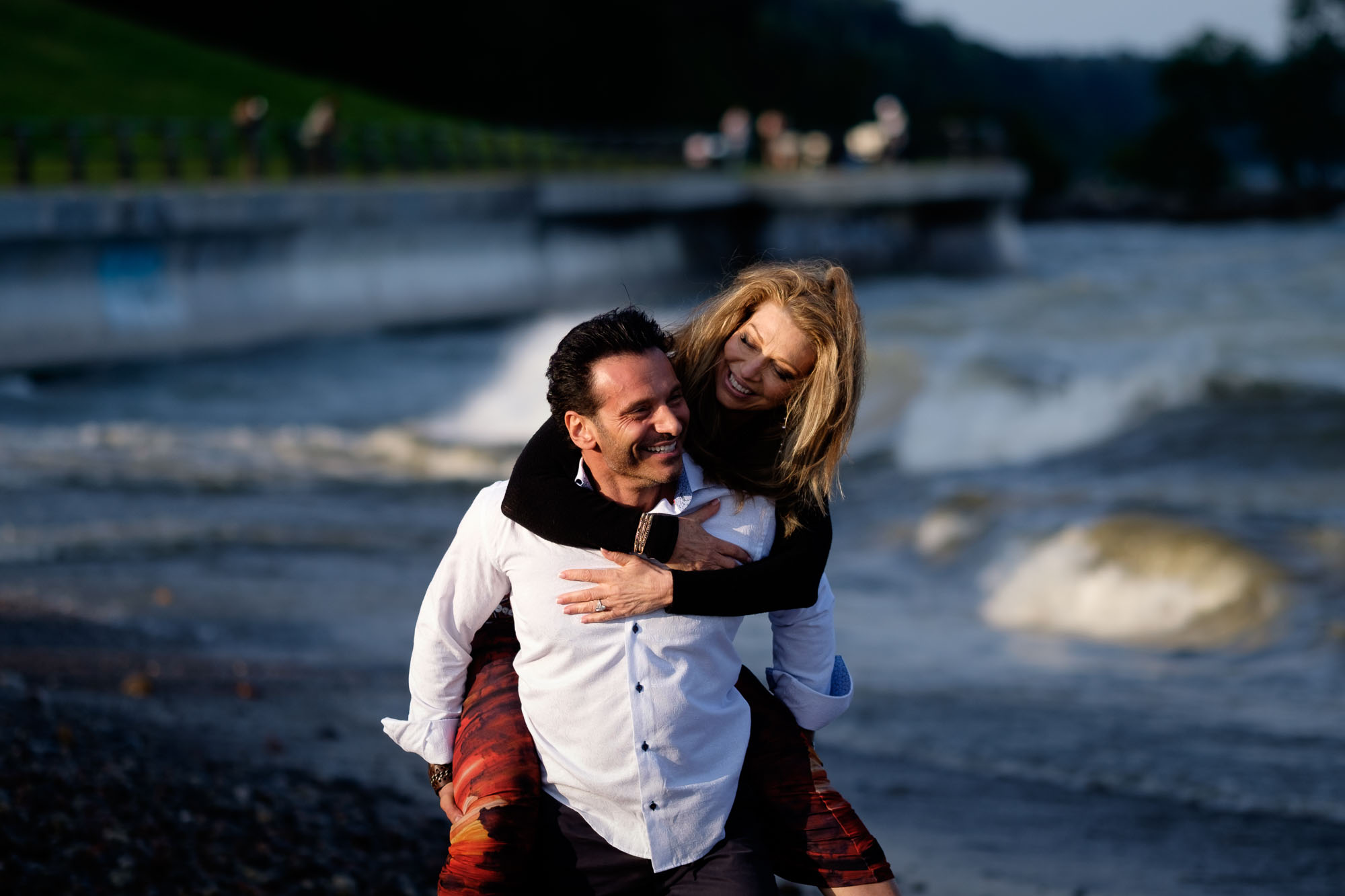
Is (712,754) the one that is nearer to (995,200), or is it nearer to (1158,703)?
(1158,703)

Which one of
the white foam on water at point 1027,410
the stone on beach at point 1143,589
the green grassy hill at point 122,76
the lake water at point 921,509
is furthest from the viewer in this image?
the green grassy hill at point 122,76

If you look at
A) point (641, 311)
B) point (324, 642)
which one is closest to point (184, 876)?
point (641, 311)

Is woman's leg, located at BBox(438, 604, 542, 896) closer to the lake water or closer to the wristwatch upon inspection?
the wristwatch

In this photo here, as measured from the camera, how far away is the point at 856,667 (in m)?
8.84

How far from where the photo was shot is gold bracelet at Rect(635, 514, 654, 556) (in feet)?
10.6

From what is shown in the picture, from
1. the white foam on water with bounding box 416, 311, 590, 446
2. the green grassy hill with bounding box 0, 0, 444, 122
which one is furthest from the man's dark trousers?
the green grassy hill with bounding box 0, 0, 444, 122

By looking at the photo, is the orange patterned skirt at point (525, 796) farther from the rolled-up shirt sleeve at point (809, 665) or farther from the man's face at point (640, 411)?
the man's face at point (640, 411)

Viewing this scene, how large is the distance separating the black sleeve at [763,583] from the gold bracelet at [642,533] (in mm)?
92

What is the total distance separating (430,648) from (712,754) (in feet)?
2.19

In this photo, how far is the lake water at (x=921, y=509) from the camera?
25.9 ft

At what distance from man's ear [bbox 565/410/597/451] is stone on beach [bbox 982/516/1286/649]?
25.3 feet

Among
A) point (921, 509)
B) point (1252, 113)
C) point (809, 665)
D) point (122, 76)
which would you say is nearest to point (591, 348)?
point (809, 665)

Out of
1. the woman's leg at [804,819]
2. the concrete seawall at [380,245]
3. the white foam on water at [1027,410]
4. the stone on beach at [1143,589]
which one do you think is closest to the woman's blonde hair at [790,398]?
the woman's leg at [804,819]

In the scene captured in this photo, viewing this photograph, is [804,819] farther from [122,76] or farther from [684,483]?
[122,76]
